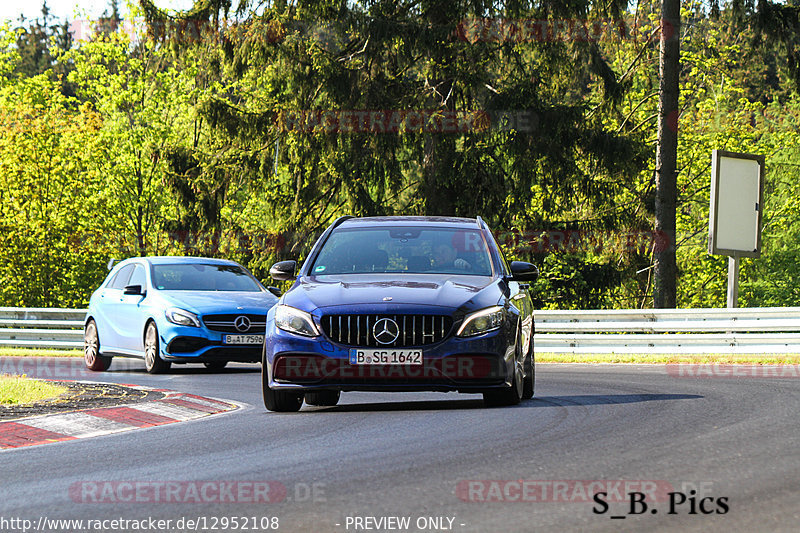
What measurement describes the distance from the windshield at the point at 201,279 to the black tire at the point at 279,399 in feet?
25.2

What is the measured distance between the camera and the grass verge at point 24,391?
38.2 ft

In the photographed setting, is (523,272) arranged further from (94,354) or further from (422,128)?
(422,128)

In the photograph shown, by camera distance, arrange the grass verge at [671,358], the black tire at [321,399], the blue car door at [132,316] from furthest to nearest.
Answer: the grass verge at [671,358] < the blue car door at [132,316] < the black tire at [321,399]

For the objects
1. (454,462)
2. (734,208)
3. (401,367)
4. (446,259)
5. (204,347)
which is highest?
(734,208)

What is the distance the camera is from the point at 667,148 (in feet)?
86.5

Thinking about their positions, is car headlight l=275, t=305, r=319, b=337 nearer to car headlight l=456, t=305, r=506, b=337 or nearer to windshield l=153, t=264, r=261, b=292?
car headlight l=456, t=305, r=506, b=337

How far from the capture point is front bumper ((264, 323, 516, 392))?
9664 millimetres

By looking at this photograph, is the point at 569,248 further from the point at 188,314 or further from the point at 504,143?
the point at 188,314

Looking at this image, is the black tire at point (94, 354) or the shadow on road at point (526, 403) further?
the black tire at point (94, 354)

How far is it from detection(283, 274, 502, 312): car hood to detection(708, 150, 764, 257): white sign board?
42.9 feet

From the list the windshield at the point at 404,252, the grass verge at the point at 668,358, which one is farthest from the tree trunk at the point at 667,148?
the windshield at the point at 404,252

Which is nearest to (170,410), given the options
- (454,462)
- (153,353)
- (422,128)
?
(454,462)

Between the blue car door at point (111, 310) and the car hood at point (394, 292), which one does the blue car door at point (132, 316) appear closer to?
the blue car door at point (111, 310)

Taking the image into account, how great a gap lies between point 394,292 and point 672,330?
1234cm
